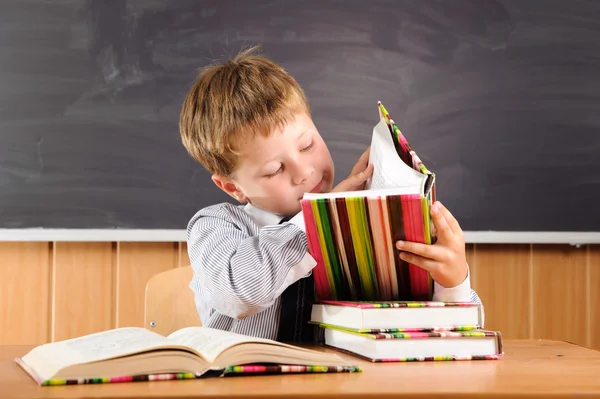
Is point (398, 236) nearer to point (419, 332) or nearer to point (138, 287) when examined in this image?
point (419, 332)

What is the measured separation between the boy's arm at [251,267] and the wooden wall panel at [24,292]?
1123 millimetres

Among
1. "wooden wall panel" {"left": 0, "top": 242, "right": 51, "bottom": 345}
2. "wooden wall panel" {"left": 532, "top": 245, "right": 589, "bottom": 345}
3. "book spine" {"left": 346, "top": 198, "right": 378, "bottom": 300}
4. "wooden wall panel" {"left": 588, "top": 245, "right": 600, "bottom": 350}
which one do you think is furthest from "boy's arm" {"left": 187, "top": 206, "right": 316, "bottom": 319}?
"wooden wall panel" {"left": 588, "top": 245, "right": 600, "bottom": 350}

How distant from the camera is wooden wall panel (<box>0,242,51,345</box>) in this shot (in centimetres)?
213

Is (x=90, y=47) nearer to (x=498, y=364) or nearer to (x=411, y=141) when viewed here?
(x=411, y=141)

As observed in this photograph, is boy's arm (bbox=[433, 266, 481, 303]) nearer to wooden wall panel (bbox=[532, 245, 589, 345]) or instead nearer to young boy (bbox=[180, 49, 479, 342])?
young boy (bbox=[180, 49, 479, 342])

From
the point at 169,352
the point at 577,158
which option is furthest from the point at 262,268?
the point at 577,158

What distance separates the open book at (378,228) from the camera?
94 centimetres

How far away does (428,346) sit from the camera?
0.95 meters

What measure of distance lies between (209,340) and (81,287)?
4.60 feet

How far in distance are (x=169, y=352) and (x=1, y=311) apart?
1.55 metres

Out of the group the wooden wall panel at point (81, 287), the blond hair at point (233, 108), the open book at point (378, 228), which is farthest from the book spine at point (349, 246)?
the wooden wall panel at point (81, 287)

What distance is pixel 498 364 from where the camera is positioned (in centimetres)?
93

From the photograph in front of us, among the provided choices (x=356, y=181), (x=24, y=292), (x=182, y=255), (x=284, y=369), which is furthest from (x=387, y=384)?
(x=24, y=292)

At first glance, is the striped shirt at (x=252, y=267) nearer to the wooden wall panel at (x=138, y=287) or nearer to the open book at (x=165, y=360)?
the open book at (x=165, y=360)
